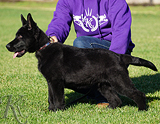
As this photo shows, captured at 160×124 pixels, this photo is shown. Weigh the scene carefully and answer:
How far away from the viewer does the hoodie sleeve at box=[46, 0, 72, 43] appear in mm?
3885

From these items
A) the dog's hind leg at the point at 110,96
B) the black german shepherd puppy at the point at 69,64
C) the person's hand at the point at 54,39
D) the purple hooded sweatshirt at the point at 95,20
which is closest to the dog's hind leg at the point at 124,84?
the black german shepherd puppy at the point at 69,64

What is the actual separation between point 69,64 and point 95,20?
1308mm

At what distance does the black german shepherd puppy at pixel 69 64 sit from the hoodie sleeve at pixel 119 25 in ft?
1.67

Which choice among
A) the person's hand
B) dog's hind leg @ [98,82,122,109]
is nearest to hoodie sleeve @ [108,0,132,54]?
dog's hind leg @ [98,82,122,109]

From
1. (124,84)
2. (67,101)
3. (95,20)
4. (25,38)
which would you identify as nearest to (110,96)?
(124,84)

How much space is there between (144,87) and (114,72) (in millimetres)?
1927

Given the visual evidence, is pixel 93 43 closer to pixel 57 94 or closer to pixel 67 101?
pixel 67 101

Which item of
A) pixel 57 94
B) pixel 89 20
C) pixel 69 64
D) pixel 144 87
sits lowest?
pixel 144 87

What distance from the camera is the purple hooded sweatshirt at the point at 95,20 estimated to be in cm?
372

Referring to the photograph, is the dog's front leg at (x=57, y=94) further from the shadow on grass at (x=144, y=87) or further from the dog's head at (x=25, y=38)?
the shadow on grass at (x=144, y=87)

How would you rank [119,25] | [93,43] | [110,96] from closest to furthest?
1. [110,96]
2. [119,25]
3. [93,43]

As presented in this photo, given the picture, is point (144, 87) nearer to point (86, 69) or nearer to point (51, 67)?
point (86, 69)

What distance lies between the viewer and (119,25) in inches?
146

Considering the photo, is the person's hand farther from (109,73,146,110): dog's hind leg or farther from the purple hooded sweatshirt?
(109,73,146,110): dog's hind leg
